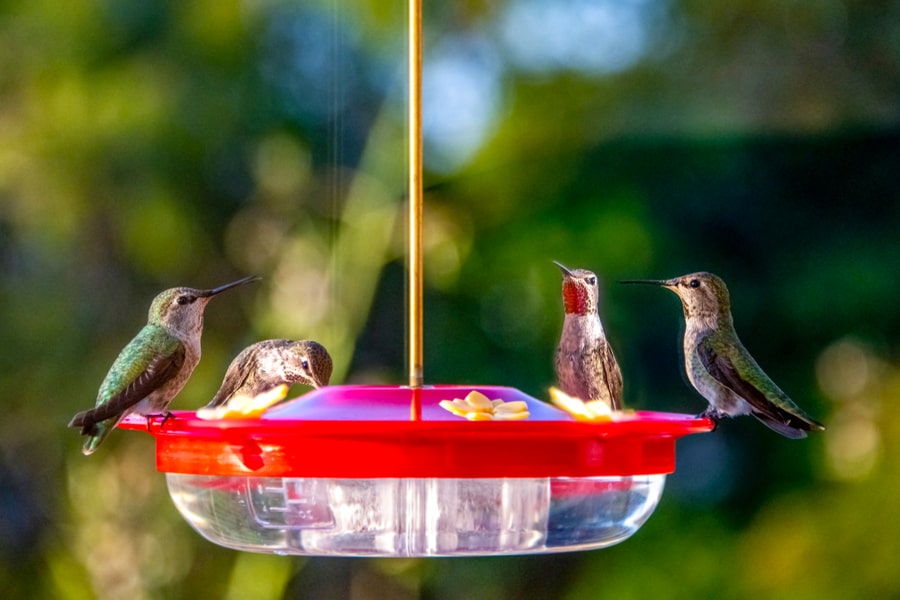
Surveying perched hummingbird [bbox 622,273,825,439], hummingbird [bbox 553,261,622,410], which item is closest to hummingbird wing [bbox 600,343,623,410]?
hummingbird [bbox 553,261,622,410]

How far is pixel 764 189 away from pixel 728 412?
289cm

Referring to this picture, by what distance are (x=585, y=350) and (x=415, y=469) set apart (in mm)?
694

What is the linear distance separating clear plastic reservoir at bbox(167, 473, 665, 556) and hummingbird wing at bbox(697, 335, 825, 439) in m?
0.42

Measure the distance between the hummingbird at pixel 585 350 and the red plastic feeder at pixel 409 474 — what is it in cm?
34

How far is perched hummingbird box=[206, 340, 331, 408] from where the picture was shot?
1946 mm

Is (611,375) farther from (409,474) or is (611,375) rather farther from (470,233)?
(470,233)

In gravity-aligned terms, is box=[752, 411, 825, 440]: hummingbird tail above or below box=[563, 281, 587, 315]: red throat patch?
below

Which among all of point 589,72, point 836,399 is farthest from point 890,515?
point 589,72

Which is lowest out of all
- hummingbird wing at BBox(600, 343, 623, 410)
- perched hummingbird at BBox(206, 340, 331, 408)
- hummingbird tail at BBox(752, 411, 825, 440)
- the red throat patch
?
hummingbird tail at BBox(752, 411, 825, 440)

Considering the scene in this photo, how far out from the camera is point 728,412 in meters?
2.36

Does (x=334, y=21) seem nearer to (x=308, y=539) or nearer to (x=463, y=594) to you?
(x=463, y=594)

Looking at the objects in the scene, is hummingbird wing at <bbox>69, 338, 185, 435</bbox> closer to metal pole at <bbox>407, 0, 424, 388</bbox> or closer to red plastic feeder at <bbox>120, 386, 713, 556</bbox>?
red plastic feeder at <bbox>120, 386, 713, 556</bbox>

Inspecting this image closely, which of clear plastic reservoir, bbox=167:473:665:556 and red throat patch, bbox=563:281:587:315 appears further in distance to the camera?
red throat patch, bbox=563:281:587:315

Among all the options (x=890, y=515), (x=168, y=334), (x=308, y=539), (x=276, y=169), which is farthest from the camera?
(x=276, y=169)
